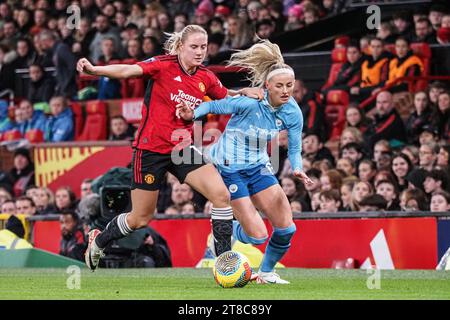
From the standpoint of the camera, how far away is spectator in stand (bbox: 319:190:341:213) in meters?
14.0

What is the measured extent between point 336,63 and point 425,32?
1415 millimetres

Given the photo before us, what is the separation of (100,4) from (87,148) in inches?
175

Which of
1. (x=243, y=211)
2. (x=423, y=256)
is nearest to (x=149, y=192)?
(x=243, y=211)

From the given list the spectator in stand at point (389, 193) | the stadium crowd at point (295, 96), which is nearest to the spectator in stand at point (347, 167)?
A: the stadium crowd at point (295, 96)

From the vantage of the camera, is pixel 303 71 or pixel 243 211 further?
pixel 303 71

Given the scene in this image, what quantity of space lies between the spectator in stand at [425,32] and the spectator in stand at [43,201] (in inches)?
223

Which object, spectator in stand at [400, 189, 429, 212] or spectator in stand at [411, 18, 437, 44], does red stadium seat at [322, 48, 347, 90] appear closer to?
spectator in stand at [411, 18, 437, 44]

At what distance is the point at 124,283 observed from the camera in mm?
10562

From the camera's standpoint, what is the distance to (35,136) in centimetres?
1945

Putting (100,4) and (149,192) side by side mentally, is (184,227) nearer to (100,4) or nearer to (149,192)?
(149,192)

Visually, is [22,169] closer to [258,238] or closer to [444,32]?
[444,32]

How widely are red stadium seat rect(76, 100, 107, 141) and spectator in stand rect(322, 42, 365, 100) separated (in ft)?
12.4

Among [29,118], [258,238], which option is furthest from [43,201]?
[258,238]
